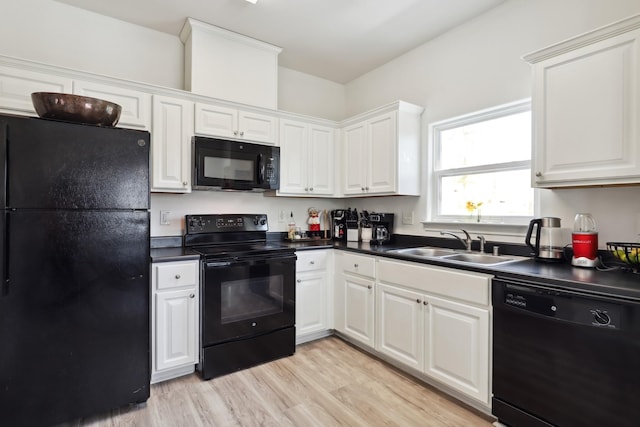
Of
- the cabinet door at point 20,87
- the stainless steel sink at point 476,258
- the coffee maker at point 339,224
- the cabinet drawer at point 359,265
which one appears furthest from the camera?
the coffee maker at point 339,224

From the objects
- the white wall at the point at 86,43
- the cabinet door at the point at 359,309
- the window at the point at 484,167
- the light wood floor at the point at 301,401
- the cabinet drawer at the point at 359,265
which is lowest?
the light wood floor at the point at 301,401

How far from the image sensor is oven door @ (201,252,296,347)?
2375mm

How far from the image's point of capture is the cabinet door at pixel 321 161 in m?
3.33

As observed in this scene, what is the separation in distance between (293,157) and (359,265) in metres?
1.23

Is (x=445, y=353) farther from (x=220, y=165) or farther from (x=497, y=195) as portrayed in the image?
(x=220, y=165)

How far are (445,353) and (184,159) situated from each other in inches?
92.5

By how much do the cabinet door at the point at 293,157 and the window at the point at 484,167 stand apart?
123 cm

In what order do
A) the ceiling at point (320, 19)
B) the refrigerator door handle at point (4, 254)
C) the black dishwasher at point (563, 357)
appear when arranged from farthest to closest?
1. the ceiling at point (320, 19)
2. the refrigerator door handle at point (4, 254)
3. the black dishwasher at point (563, 357)

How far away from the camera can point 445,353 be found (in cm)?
208

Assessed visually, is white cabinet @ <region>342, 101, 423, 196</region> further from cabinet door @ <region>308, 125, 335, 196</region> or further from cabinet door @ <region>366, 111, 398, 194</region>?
cabinet door @ <region>308, 125, 335, 196</region>

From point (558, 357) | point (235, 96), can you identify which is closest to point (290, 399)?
point (558, 357)

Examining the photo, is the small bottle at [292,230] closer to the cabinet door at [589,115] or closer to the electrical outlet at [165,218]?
the electrical outlet at [165,218]

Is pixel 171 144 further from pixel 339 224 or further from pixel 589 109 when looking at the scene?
pixel 589 109

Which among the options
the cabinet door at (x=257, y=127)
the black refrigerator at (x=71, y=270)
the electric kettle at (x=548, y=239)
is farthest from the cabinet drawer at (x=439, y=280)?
the black refrigerator at (x=71, y=270)
